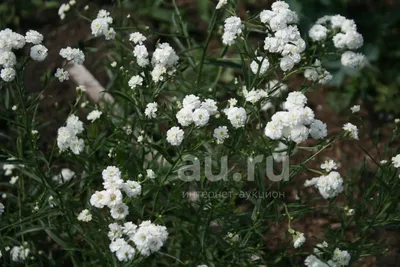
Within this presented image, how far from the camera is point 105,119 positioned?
2762mm

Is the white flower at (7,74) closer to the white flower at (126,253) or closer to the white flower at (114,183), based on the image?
the white flower at (114,183)

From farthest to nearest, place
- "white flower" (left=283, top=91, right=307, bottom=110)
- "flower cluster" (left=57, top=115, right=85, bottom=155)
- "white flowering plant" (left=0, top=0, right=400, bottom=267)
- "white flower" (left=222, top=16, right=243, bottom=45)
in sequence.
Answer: "white flower" (left=222, top=16, right=243, bottom=45), "flower cluster" (left=57, top=115, right=85, bottom=155), "white flowering plant" (left=0, top=0, right=400, bottom=267), "white flower" (left=283, top=91, right=307, bottom=110)

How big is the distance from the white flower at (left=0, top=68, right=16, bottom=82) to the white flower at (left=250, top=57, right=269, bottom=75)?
0.87 m

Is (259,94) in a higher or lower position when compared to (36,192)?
higher

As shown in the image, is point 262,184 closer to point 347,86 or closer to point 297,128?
point 297,128

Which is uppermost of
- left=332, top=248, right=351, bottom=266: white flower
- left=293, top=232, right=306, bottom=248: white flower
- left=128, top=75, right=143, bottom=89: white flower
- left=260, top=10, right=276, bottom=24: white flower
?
left=260, top=10, right=276, bottom=24: white flower

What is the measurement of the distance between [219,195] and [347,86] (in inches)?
76.6

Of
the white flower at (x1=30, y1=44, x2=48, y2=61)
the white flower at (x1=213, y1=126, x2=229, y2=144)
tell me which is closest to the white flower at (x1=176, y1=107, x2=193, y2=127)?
the white flower at (x1=213, y1=126, x2=229, y2=144)

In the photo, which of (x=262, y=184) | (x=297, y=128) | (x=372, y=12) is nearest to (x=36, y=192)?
(x=262, y=184)

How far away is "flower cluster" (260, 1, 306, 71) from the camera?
2.39m

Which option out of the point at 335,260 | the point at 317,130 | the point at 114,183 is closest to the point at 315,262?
the point at 335,260

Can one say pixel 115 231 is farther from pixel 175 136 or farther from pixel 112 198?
pixel 175 136

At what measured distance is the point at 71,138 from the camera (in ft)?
8.04

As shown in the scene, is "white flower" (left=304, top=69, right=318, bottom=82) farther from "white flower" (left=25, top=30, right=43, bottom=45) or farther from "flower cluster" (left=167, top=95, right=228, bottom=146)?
"white flower" (left=25, top=30, right=43, bottom=45)
